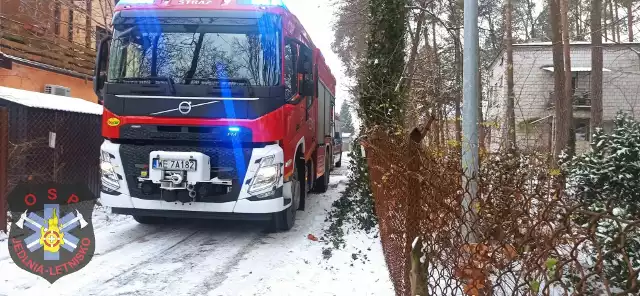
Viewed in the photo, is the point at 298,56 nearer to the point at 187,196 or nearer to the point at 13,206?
the point at 187,196

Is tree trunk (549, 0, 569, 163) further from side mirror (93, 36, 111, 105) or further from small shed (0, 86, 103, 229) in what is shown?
small shed (0, 86, 103, 229)

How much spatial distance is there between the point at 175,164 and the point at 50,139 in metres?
3.37

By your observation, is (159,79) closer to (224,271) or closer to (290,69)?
(290,69)

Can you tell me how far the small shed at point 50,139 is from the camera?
7008mm

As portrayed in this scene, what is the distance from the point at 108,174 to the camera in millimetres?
5957

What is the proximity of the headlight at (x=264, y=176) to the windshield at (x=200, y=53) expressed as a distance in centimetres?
101

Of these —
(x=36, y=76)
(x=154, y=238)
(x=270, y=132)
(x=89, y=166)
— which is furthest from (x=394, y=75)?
(x=36, y=76)

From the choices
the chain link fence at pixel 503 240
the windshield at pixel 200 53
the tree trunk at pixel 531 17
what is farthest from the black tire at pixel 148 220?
the tree trunk at pixel 531 17

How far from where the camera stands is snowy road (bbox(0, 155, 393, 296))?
13.8 feet

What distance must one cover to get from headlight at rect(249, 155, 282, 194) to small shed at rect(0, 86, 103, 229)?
3.22 metres

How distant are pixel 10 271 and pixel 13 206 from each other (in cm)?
270

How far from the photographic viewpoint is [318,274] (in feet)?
15.6

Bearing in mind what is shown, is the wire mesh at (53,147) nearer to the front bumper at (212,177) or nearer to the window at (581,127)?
the front bumper at (212,177)

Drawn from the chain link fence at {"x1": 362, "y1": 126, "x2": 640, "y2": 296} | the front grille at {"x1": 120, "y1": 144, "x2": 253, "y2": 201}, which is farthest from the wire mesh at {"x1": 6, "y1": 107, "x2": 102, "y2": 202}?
the chain link fence at {"x1": 362, "y1": 126, "x2": 640, "y2": 296}
